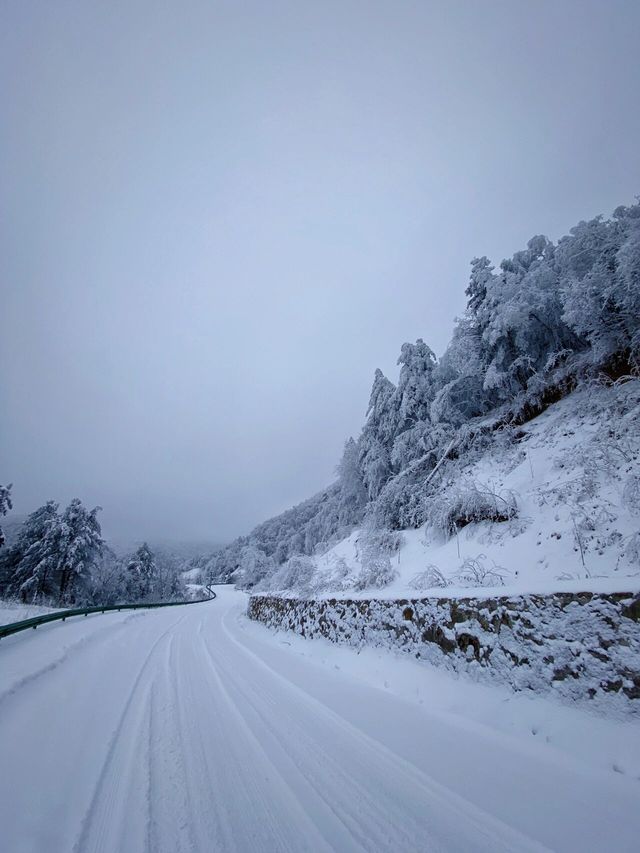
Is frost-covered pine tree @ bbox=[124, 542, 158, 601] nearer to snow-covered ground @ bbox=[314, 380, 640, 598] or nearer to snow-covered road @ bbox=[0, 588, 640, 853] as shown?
snow-covered ground @ bbox=[314, 380, 640, 598]

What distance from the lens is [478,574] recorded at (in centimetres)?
627

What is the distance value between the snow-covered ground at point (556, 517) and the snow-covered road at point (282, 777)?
5.76 feet

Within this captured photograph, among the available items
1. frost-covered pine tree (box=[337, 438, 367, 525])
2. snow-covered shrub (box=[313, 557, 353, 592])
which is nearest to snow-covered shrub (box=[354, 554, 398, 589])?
snow-covered shrub (box=[313, 557, 353, 592])

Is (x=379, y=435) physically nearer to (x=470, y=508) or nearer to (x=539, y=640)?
(x=470, y=508)

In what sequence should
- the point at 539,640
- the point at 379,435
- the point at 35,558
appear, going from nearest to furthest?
the point at 539,640 < the point at 379,435 < the point at 35,558

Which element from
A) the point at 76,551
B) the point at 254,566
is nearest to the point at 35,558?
the point at 76,551

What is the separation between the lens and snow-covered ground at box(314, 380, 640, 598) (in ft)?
16.2

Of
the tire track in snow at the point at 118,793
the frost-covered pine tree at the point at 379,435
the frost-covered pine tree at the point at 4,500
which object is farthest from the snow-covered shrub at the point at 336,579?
the frost-covered pine tree at the point at 4,500

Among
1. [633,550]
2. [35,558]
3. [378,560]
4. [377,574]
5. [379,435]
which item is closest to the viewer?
[633,550]

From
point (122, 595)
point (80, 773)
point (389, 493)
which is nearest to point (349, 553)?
point (389, 493)

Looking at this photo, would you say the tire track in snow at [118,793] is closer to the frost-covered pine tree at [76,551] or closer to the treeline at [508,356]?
the treeline at [508,356]

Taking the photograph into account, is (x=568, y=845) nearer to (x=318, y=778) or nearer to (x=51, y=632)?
(x=318, y=778)

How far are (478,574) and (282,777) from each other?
4976 millimetres

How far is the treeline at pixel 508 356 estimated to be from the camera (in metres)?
8.91
